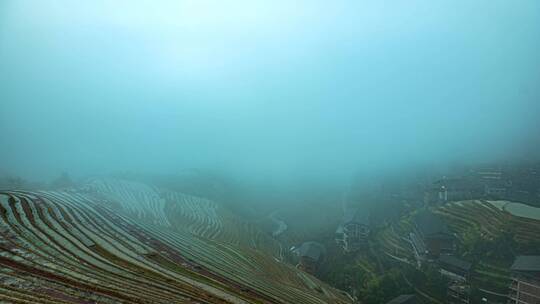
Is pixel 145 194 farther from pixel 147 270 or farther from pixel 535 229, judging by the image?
pixel 535 229

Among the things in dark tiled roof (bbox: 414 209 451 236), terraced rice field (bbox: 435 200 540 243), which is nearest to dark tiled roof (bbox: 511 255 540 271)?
terraced rice field (bbox: 435 200 540 243)

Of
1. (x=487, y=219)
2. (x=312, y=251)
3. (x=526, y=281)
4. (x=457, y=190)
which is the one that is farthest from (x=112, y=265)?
(x=457, y=190)

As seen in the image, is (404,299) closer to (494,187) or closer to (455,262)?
(455,262)

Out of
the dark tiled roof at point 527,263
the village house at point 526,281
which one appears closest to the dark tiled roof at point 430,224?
the dark tiled roof at point 527,263

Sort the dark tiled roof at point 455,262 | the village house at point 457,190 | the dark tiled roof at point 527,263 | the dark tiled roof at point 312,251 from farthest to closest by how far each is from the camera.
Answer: the village house at point 457,190, the dark tiled roof at point 312,251, the dark tiled roof at point 455,262, the dark tiled roof at point 527,263

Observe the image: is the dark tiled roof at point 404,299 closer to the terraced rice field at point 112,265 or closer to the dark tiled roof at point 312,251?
the terraced rice field at point 112,265

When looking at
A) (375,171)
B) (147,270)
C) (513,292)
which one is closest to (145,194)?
(147,270)
